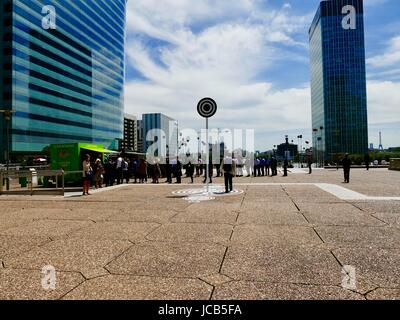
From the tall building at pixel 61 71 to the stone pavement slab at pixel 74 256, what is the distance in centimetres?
8402

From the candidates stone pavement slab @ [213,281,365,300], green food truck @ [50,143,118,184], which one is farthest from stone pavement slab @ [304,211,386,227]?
green food truck @ [50,143,118,184]

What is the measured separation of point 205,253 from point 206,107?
894 cm

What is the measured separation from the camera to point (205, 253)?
491 cm

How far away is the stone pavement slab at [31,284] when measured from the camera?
3379 mm

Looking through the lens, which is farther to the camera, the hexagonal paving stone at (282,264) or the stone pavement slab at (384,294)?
the hexagonal paving stone at (282,264)

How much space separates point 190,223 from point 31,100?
90450 mm

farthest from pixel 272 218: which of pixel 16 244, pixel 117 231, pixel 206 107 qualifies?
pixel 206 107

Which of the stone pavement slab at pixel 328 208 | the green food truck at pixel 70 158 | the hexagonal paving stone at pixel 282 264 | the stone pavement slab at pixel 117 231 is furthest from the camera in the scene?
the green food truck at pixel 70 158

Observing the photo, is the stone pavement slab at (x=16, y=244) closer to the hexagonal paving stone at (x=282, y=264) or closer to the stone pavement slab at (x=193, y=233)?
the stone pavement slab at (x=193, y=233)

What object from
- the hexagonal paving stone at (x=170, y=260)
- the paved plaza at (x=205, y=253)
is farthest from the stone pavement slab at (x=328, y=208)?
the hexagonal paving stone at (x=170, y=260)

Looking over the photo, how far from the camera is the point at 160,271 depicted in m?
4.11

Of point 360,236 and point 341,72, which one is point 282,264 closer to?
point 360,236

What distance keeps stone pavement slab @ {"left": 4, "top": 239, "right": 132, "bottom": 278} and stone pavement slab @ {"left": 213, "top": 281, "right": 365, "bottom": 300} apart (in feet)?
5.66
